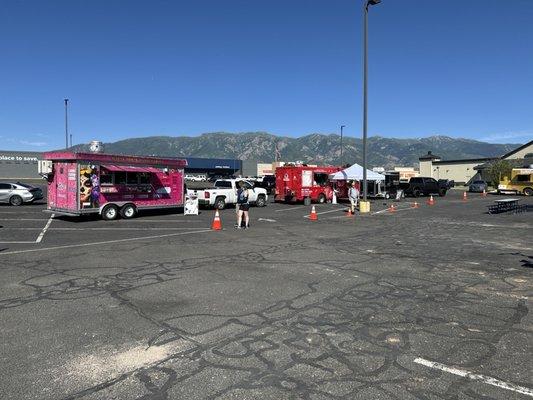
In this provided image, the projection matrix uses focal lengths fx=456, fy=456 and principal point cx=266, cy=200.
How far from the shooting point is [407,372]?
425cm

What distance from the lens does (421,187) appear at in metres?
43.1

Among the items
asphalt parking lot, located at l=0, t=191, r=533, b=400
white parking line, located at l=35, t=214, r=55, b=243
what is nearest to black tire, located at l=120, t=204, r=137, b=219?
white parking line, located at l=35, t=214, r=55, b=243

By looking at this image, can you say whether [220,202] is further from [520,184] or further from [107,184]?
[520,184]

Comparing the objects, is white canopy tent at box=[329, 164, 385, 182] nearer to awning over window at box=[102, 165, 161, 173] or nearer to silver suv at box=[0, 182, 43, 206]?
awning over window at box=[102, 165, 161, 173]

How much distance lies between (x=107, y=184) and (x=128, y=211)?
1.60 metres

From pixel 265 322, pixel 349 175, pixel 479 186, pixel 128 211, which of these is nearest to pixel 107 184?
pixel 128 211

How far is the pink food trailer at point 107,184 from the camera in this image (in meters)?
18.4

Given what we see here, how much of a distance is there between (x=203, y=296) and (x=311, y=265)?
3.17 m

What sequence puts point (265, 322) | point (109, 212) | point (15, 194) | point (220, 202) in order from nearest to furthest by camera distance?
point (265, 322) < point (109, 212) < point (220, 202) < point (15, 194)

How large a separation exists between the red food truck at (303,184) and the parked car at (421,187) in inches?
555

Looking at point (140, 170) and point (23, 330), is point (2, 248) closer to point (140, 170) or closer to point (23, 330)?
point (23, 330)

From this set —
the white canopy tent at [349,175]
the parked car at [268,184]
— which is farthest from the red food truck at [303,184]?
the parked car at [268,184]

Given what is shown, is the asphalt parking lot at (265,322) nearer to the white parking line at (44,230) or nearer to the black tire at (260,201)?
the white parking line at (44,230)

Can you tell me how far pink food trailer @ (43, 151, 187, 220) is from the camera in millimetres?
18375
